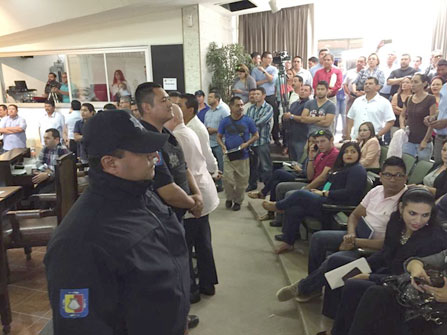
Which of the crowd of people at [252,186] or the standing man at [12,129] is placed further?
the standing man at [12,129]

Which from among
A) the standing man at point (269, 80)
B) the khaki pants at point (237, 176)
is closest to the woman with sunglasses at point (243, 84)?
the standing man at point (269, 80)

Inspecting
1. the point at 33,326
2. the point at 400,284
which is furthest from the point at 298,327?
the point at 33,326

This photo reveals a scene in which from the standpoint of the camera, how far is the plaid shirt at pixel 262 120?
5.02m

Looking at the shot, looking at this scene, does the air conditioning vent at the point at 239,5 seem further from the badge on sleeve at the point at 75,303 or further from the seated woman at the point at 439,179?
the badge on sleeve at the point at 75,303

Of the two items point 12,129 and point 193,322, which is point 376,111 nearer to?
point 193,322

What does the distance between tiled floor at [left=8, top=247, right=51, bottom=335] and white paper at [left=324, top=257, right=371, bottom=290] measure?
1.94 metres

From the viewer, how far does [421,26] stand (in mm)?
7543

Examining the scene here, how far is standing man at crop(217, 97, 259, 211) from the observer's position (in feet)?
15.2

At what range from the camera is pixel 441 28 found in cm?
717

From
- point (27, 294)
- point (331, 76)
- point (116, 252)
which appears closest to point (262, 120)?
point (331, 76)

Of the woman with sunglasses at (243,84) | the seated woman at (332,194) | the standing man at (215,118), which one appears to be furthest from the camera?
the woman with sunglasses at (243,84)

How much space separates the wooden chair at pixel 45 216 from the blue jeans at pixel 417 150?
3506 mm

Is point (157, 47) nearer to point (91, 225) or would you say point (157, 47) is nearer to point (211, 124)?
point (211, 124)

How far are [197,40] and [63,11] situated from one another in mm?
2252
